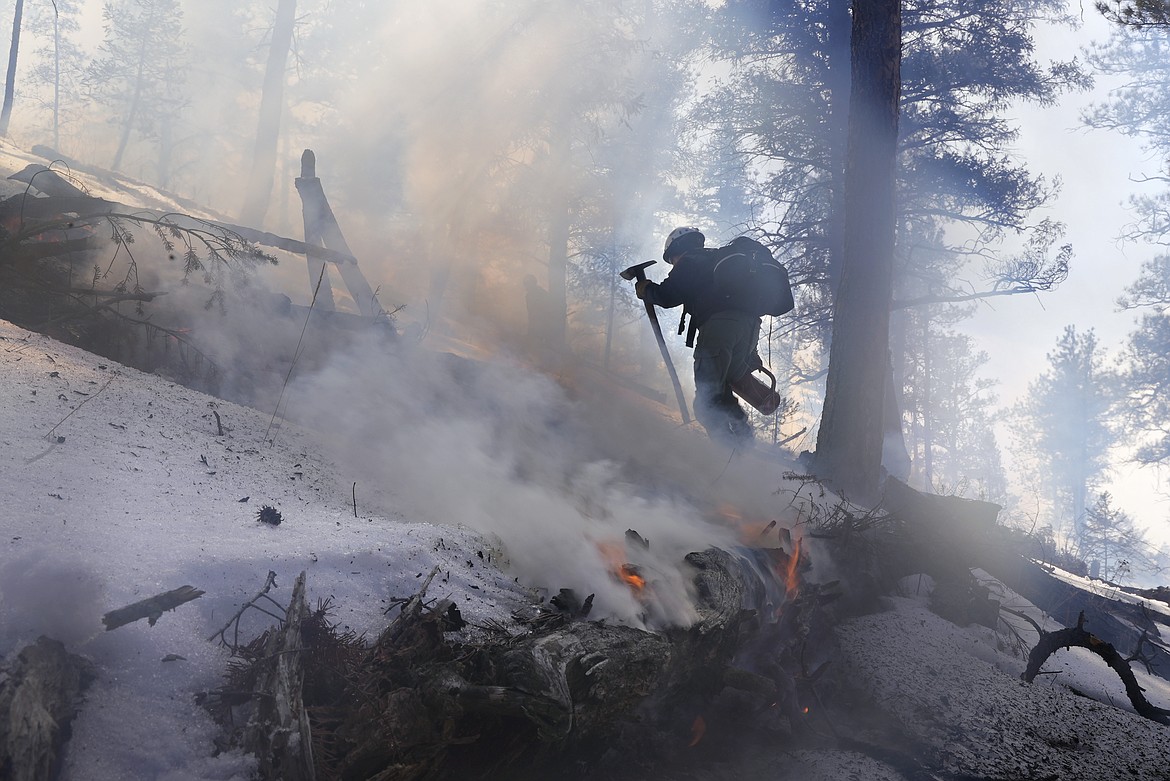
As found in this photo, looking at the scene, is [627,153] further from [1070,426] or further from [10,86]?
[1070,426]

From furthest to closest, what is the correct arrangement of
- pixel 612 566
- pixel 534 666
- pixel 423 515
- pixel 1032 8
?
1. pixel 1032 8
2. pixel 423 515
3. pixel 612 566
4. pixel 534 666

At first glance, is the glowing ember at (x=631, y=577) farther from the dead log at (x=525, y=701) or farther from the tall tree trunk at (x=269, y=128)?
the tall tree trunk at (x=269, y=128)

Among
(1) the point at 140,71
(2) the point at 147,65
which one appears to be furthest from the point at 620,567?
(2) the point at 147,65

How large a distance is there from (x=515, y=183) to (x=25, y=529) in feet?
61.1

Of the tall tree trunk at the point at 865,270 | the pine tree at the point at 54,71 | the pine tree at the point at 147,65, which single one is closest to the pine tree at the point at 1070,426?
the tall tree trunk at the point at 865,270

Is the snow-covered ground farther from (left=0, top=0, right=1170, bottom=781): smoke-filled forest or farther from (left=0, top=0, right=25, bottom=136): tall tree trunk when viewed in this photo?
(left=0, top=0, right=25, bottom=136): tall tree trunk

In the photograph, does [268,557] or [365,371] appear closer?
[268,557]

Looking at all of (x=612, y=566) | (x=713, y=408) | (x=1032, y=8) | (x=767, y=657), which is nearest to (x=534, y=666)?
(x=612, y=566)

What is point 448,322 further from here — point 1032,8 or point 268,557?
point 268,557

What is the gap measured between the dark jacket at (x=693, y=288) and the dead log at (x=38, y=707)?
5116 millimetres

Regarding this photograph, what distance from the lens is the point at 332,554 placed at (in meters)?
3.13

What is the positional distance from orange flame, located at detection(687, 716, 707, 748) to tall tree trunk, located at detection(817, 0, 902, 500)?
4396 mm

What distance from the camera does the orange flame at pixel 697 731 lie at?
10.3 ft

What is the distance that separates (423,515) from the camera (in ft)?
15.3
